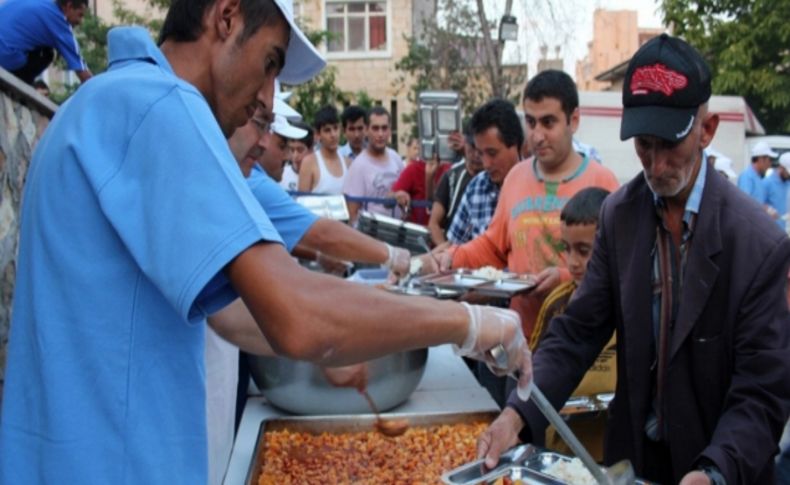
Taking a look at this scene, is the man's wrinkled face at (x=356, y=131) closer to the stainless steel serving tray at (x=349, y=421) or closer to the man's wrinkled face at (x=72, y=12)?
the man's wrinkled face at (x=72, y=12)

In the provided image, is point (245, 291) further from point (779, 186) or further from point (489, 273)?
point (779, 186)

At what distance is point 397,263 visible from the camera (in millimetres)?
3316

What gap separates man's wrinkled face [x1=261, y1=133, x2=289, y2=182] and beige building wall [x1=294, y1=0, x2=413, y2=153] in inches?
734

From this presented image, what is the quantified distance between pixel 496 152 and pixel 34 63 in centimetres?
254

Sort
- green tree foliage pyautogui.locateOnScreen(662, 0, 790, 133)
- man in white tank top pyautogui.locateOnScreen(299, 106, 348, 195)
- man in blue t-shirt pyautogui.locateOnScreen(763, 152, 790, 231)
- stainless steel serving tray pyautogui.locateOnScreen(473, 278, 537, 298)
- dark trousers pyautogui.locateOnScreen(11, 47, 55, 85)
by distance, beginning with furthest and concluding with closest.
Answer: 1. green tree foliage pyautogui.locateOnScreen(662, 0, 790, 133)
2. man in blue t-shirt pyautogui.locateOnScreen(763, 152, 790, 231)
3. man in white tank top pyautogui.locateOnScreen(299, 106, 348, 195)
4. dark trousers pyautogui.locateOnScreen(11, 47, 55, 85)
5. stainless steel serving tray pyautogui.locateOnScreen(473, 278, 537, 298)

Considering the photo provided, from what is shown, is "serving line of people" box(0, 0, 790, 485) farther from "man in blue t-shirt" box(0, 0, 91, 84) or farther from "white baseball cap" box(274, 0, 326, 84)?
"man in blue t-shirt" box(0, 0, 91, 84)

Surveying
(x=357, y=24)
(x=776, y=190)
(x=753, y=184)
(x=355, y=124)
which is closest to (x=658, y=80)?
(x=355, y=124)

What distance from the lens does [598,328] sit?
2.00m

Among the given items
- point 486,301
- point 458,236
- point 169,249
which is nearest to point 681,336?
point 169,249

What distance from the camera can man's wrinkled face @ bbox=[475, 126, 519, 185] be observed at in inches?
148

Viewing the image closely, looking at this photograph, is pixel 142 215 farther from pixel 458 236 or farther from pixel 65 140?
pixel 458 236

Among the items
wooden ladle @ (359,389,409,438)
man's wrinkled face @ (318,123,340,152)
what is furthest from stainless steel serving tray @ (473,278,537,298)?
man's wrinkled face @ (318,123,340,152)

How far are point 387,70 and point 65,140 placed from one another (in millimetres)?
22021

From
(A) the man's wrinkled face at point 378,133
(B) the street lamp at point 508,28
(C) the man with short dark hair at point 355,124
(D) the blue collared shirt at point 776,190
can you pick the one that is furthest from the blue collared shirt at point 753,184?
(A) the man's wrinkled face at point 378,133
